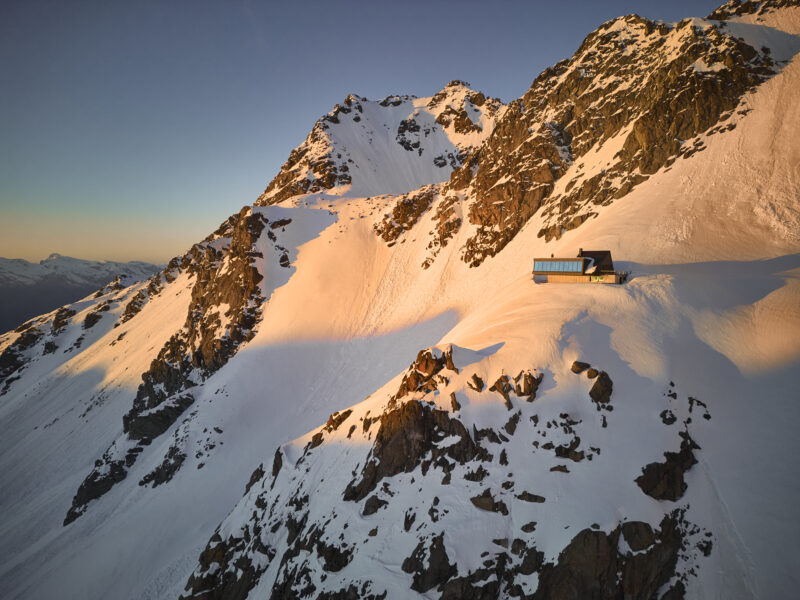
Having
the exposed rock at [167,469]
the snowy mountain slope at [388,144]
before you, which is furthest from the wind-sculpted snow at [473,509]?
the snowy mountain slope at [388,144]

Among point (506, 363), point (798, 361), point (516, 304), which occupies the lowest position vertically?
point (798, 361)

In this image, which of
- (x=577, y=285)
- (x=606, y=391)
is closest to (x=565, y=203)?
(x=577, y=285)

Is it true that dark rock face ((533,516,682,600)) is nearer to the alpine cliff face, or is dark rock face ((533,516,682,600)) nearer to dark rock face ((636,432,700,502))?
the alpine cliff face

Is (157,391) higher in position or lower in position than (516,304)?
lower

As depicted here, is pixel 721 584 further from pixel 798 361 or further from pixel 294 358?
pixel 294 358

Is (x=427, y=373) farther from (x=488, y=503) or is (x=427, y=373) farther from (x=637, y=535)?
(x=637, y=535)

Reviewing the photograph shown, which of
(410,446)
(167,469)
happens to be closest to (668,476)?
(410,446)
